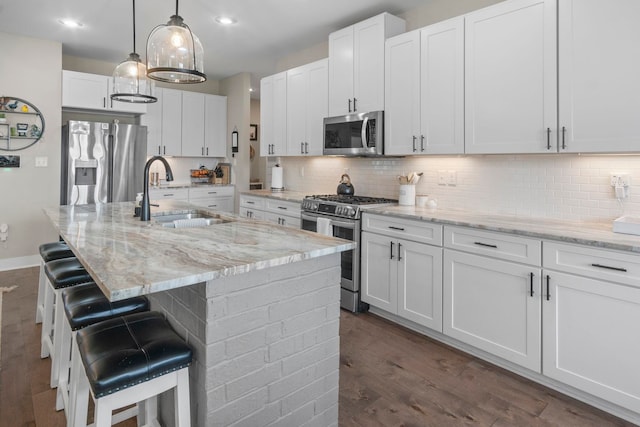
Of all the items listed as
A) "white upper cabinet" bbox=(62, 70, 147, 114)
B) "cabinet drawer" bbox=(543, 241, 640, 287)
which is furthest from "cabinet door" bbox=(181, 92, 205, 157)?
"cabinet drawer" bbox=(543, 241, 640, 287)

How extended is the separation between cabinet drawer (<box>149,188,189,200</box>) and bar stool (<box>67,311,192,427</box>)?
423 cm

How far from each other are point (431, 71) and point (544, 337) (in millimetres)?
2043

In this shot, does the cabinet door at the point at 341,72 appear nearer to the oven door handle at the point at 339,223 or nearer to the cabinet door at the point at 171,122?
the oven door handle at the point at 339,223

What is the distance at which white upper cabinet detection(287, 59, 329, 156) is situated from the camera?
4.08 meters

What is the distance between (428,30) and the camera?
3.04 m

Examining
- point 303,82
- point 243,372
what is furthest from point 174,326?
point 303,82

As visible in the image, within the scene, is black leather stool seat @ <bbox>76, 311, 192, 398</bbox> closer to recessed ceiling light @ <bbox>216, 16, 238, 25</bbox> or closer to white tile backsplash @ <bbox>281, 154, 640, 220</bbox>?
white tile backsplash @ <bbox>281, 154, 640, 220</bbox>

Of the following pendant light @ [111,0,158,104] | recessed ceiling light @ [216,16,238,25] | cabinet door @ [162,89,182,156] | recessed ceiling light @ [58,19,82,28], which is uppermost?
recessed ceiling light @ [58,19,82,28]

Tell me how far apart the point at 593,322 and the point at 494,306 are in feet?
1.74

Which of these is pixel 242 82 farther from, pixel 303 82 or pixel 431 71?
pixel 431 71

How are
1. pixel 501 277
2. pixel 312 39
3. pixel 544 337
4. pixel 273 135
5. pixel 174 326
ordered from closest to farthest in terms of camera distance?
pixel 174 326 → pixel 544 337 → pixel 501 277 → pixel 312 39 → pixel 273 135

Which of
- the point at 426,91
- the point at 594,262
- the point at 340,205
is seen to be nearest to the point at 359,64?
the point at 426,91

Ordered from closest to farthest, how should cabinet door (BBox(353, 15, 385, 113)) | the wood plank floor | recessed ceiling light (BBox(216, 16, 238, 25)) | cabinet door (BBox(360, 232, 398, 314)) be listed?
1. the wood plank floor
2. cabinet door (BBox(360, 232, 398, 314))
3. cabinet door (BBox(353, 15, 385, 113))
4. recessed ceiling light (BBox(216, 16, 238, 25))

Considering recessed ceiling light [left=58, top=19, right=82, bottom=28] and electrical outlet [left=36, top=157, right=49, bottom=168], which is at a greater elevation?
recessed ceiling light [left=58, top=19, right=82, bottom=28]
